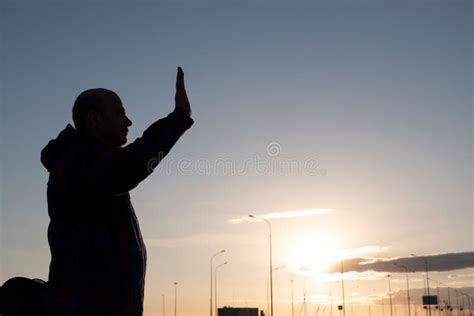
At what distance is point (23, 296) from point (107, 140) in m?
0.92

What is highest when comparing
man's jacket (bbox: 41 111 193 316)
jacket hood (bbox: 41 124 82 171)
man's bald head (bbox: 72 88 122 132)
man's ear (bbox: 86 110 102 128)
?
man's bald head (bbox: 72 88 122 132)

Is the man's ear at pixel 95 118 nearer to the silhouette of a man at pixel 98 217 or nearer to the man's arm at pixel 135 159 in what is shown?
the silhouette of a man at pixel 98 217

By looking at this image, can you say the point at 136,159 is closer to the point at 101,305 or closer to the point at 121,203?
the point at 121,203

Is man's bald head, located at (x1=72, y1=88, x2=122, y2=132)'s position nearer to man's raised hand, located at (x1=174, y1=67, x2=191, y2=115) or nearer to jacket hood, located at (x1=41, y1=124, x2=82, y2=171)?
jacket hood, located at (x1=41, y1=124, x2=82, y2=171)

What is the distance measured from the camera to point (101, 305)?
111 inches

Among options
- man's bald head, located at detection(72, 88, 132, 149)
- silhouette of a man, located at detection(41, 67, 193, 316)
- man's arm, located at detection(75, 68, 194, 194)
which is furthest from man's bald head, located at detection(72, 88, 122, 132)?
man's arm, located at detection(75, 68, 194, 194)

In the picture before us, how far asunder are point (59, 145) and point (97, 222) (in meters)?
0.44

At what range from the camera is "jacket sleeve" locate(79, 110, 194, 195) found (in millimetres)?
2729

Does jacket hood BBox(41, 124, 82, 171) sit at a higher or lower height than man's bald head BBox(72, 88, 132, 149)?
lower

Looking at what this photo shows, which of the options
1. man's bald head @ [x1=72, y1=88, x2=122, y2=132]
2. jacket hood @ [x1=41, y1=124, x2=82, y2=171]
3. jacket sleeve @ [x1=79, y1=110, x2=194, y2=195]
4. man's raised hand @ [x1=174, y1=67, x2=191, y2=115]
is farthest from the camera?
man's bald head @ [x1=72, y1=88, x2=122, y2=132]

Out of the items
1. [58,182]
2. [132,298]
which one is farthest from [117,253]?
[58,182]

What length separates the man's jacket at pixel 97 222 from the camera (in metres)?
2.77

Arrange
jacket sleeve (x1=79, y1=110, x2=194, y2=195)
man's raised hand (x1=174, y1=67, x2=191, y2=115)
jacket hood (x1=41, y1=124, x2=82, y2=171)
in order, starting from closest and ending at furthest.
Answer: jacket sleeve (x1=79, y1=110, x2=194, y2=195), man's raised hand (x1=174, y1=67, x2=191, y2=115), jacket hood (x1=41, y1=124, x2=82, y2=171)

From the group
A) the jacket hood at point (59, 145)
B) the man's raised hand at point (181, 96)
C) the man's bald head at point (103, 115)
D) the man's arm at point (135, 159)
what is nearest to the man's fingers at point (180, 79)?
the man's raised hand at point (181, 96)
